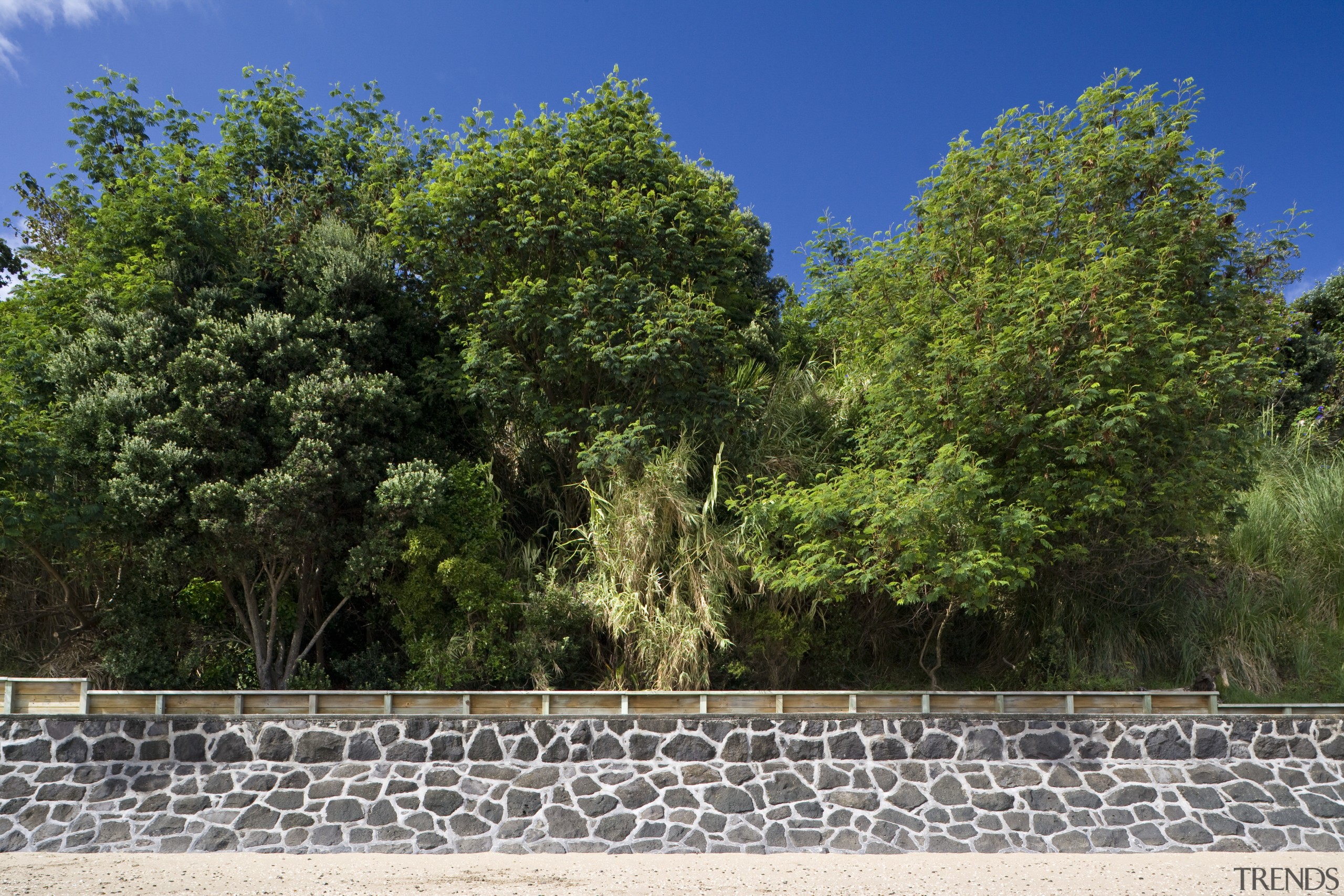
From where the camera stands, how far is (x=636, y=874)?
19.7ft

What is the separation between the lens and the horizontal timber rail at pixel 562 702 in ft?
23.2

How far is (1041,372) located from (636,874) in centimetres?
597

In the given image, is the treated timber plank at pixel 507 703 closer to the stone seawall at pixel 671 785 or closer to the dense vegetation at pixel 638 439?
the stone seawall at pixel 671 785

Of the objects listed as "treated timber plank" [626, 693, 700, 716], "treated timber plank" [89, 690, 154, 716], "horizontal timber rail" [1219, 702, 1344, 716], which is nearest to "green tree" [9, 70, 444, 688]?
"treated timber plank" [89, 690, 154, 716]

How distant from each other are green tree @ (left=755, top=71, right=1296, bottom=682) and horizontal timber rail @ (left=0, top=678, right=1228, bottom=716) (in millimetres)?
1016

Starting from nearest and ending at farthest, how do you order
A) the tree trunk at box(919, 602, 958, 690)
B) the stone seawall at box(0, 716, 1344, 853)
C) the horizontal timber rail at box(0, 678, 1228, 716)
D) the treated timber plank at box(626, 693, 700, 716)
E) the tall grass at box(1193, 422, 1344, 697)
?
the stone seawall at box(0, 716, 1344, 853) < the horizontal timber rail at box(0, 678, 1228, 716) < the treated timber plank at box(626, 693, 700, 716) < the tree trunk at box(919, 602, 958, 690) < the tall grass at box(1193, 422, 1344, 697)

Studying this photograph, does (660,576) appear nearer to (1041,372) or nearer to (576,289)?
(576,289)

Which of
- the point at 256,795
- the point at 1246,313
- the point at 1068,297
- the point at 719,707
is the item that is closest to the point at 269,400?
the point at 256,795

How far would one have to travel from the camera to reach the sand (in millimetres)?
5582

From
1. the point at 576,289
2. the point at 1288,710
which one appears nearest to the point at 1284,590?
the point at 1288,710

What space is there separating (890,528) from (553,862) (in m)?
4.17

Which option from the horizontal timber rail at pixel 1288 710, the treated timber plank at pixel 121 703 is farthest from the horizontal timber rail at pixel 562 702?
the horizontal timber rail at pixel 1288 710

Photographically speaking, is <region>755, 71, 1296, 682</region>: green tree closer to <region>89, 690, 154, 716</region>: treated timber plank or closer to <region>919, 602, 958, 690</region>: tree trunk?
<region>919, 602, 958, 690</region>: tree trunk

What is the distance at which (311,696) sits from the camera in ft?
23.4
